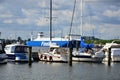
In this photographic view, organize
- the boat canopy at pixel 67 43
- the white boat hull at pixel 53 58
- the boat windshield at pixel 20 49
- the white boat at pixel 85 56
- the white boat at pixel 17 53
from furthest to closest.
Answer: the boat canopy at pixel 67 43, the white boat at pixel 85 56, the boat windshield at pixel 20 49, the white boat hull at pixel 53 58, the white boat at pixel 17 53

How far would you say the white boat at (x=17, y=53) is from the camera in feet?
277

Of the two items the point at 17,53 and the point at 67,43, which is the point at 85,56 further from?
the point at 67,43

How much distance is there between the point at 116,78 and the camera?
58906 mm

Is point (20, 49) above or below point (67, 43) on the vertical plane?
below

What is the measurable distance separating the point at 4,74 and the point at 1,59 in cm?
1588

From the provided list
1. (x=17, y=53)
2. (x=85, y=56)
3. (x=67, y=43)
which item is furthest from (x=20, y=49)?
(x=67, y=43)

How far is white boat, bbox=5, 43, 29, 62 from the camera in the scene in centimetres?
8431

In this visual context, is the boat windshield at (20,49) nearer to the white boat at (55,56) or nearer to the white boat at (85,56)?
the white boat at (55,56)

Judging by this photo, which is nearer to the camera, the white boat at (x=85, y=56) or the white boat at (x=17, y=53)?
the white boat at (x=17, y=53)

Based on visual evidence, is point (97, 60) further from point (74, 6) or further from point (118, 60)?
point (74, 6)

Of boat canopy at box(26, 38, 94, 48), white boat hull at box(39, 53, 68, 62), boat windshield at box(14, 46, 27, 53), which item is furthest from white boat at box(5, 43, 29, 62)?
boat canopy at box(26, 38, 94, 48)

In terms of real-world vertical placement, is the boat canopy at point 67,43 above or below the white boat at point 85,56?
above

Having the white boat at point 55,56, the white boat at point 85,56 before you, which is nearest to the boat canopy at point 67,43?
the white boat at point 85,56

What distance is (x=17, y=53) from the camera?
8550 centimetres
